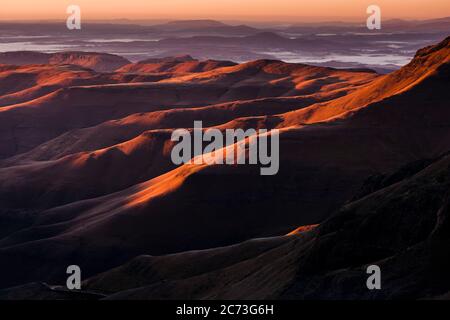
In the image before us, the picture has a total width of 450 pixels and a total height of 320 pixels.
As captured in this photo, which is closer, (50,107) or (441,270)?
(441,270)

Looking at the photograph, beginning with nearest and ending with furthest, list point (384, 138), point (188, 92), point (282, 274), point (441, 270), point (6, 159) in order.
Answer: point (441, 270) < point (282, 274) < point (384, 138) < point (6, 159) < point (188, 92)

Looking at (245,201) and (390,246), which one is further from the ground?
(390,246)

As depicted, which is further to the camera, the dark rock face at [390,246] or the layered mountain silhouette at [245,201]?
the layered mountain silhouette at [245,201]

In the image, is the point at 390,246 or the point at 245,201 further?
the point at 245,201

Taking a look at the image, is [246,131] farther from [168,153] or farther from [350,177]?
[350,177]

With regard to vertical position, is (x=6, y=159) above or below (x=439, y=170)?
below

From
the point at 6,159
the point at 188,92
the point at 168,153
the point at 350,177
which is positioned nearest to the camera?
the point at 350,177

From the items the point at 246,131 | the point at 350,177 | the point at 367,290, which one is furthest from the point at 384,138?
the point at 367,290

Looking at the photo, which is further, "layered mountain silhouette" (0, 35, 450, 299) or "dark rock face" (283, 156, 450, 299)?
"layered mountain silhouette" (0, 35, 450, 299)
